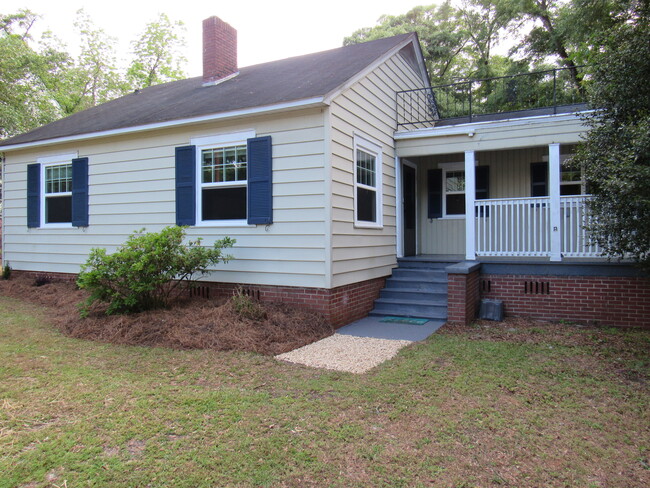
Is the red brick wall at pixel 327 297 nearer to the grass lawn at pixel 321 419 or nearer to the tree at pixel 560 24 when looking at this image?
the grass lawn at pixel 321 419

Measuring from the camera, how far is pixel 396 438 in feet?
9.97

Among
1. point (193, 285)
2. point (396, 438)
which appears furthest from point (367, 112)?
point (396, 438)

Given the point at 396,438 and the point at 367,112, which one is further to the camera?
the point at 367,112

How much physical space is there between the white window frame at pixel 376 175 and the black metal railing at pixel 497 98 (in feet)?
4.34

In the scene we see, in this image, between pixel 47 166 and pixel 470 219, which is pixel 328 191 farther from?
pixel 47 166

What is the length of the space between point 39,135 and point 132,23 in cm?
1968

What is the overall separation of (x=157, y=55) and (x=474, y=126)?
77.7 ft

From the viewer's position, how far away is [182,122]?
723 cm

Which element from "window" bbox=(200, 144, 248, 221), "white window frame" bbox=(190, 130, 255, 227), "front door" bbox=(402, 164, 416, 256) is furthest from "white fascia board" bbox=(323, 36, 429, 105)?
"front door" bbox=(402, 164, 416, 256)

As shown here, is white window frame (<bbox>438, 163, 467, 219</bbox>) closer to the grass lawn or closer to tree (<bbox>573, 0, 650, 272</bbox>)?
tree (<bbox>573, 0, 650, 272</bbox>)

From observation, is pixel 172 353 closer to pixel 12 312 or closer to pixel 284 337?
pixel 284 337

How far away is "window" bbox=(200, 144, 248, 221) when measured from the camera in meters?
7.04

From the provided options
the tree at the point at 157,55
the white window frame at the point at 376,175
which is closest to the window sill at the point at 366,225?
the white window frame at the point at 376,175

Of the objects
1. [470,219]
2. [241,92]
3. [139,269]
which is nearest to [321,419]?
[139,269]
